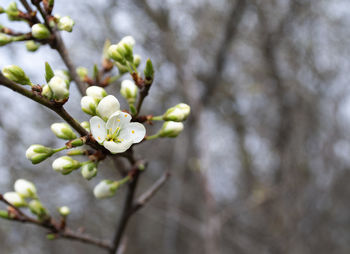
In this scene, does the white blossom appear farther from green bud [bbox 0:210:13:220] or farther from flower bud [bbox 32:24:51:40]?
green bud [bbox 0:210:13:220]

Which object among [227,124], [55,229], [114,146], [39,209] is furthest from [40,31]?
[227,124]

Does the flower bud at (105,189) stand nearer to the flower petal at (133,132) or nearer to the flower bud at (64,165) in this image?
the flower bud at (64,165)

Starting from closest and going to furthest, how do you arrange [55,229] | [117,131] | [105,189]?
[117,131] → [105,189] → [55,229]

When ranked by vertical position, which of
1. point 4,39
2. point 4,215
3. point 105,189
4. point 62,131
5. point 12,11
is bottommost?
point 4,215

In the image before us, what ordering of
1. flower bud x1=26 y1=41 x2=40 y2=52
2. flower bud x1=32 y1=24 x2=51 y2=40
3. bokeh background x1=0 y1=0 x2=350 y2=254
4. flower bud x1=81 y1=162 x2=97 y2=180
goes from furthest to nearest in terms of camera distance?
bokeh background x1=0 y1=0 x2=350 y2=254
flower bud x1=26 y1=41 x2=40 y2=52
flower bud x1=32 y1=24 x2=51 y2=40
flower bud x1=81 y1=162 x2=97 y2=180

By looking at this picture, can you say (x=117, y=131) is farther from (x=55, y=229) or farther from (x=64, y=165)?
(x=55, y=229)

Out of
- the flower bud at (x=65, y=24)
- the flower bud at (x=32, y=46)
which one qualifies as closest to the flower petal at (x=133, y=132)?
the flower bud at (x=65, y=24)

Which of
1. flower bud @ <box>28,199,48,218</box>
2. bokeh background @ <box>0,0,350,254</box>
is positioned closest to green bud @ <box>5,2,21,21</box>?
flower bud @ <box>28,199,48,218</box>
